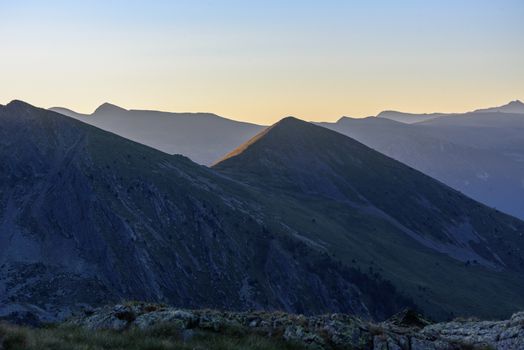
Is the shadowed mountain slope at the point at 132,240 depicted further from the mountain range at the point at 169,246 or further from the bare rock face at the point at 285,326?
the bare rock face at the point at 285,326

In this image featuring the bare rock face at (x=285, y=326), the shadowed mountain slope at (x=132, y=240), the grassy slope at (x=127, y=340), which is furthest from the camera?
the shadowed mountain slope at (x=132, y=240)

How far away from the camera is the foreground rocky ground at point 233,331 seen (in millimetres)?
19500

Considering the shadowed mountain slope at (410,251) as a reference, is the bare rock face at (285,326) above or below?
above

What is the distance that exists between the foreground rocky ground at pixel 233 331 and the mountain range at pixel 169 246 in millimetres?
Result: 69134

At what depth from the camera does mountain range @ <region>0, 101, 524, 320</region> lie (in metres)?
107

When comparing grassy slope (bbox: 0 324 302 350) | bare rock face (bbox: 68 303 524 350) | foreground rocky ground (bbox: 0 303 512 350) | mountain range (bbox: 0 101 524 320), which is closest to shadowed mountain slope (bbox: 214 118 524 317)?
mountain range (bbox: 0 101 524 320)

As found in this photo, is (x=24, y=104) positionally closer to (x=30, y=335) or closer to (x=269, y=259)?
(x=269, y=259)

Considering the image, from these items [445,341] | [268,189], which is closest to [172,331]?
→ [445,341]

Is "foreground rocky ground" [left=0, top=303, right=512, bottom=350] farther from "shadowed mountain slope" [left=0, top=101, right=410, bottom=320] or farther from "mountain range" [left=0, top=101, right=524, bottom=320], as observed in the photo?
"shadowed mountain slope" [left=0, top=101, right=410, bottom=320]

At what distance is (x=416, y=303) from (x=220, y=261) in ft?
135

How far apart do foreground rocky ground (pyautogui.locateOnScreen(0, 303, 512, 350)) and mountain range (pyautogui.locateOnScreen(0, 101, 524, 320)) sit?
227 ft

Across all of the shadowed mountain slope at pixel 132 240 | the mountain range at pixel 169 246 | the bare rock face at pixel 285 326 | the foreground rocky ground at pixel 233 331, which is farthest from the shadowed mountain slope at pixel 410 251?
the foreground rocky ground at pixel 233 331

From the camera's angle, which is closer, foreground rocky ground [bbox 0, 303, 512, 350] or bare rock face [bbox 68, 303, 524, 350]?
foreground rocky ground [bbox 0, 303, 512, 350]

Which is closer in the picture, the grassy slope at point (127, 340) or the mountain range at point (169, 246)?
the grassy slope at point (127, 340)
